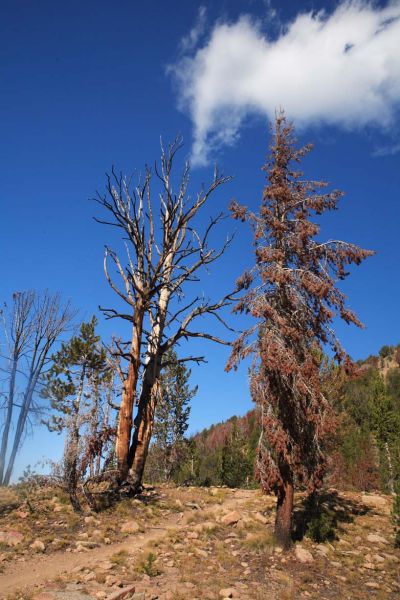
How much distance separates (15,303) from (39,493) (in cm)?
1021

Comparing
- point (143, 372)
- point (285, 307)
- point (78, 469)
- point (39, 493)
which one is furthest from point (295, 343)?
point (39, 493)

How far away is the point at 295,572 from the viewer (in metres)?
8.65

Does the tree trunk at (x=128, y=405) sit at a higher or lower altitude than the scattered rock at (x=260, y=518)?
higher

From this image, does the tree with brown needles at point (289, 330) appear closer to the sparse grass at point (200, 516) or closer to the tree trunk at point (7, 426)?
the sparse grass at point (200, 516)

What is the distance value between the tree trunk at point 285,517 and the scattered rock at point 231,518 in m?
1.94

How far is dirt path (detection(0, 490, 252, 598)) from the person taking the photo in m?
7.36

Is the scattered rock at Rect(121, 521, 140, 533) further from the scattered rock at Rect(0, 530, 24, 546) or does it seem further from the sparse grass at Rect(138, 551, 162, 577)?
the scattered rock at Rect(0, 530, 24, 546)

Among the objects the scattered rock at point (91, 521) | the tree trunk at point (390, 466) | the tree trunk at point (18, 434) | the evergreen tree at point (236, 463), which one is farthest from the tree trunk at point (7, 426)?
the tree trunk at point (390, 466)

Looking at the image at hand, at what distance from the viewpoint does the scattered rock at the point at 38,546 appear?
9008 millimetres

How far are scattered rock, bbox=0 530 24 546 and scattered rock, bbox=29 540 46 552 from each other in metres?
0.34

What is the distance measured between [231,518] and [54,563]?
514 centimetres

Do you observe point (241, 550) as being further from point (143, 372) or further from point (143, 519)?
point (143, 372)

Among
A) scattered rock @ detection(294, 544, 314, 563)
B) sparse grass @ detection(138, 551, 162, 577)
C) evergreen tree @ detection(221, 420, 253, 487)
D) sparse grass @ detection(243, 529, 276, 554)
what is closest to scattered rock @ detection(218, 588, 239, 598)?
sparse grass @ detection(138, 551, 162, 577)

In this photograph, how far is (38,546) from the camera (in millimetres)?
9094
